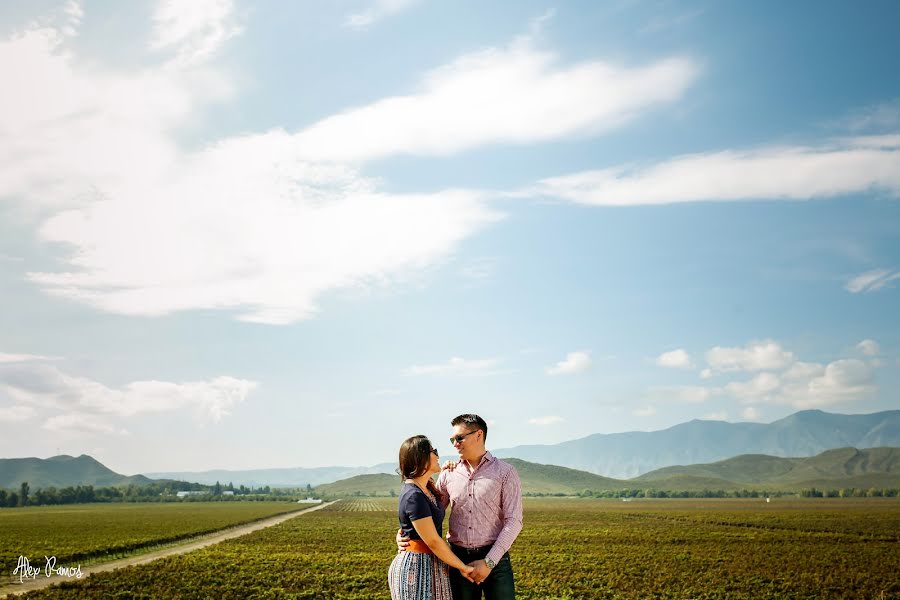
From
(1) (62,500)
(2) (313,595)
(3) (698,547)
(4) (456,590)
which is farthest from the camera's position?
(1) (62,500)

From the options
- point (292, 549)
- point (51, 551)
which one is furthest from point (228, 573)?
point (51, 551)

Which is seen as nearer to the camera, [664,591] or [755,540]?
[664,591]

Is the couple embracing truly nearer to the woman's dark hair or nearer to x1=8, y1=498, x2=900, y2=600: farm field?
the woman's dark hair

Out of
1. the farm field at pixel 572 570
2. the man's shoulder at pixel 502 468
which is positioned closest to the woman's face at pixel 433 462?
the man's shoulder at pixel 502 468

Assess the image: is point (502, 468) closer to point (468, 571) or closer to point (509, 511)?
point (509, 511)

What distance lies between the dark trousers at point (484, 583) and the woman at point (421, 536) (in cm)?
18

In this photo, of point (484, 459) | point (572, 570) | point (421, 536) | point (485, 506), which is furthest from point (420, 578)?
point (572, 570)

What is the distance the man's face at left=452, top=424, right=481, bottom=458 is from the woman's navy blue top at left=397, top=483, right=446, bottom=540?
19.8 inches

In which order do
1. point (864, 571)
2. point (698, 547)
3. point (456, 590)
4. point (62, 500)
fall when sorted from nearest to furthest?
1. point (456, 590)
2. point (864, 571)
3. point (698, 547)
4. point (62, 500)

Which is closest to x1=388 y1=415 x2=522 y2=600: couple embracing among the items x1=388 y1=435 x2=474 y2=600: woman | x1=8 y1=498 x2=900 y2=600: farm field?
x1=388 y1=435 x2=474 y2=600: woman

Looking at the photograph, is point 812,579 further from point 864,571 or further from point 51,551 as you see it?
point 51,551

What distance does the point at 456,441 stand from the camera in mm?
5926

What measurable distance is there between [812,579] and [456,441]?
85.8 feet

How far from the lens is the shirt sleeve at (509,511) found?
19.1 feet
